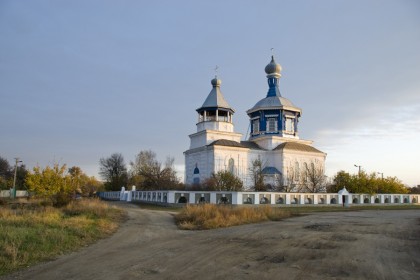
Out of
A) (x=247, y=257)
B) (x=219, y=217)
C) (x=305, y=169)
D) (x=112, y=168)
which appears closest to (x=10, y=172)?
(x=112, y=168)

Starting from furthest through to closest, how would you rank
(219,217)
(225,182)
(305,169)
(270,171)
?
(305,169)
(270,171)
(225,182)
(219,217)

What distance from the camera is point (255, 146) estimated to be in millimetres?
52031

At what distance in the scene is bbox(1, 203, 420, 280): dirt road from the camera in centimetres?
771

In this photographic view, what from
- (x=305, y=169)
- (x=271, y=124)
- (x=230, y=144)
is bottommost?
(x=305, y=169)

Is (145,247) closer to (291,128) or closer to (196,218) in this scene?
(196,218)

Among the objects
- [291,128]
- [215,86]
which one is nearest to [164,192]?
[215,86]

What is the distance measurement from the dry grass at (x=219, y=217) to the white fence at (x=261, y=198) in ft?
36.7

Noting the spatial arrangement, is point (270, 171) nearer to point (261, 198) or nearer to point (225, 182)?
point (225, 182)

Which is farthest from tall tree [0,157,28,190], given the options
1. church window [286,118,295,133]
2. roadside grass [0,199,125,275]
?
Result: roadside grass [0,199,125,275]

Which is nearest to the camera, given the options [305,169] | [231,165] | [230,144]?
[230,144]

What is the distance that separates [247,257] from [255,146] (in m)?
43.1

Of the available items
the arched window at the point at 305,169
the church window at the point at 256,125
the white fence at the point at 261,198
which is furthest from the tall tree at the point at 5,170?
the arched window at the point at 305,169

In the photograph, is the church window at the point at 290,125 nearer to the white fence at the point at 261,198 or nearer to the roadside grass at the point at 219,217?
the white fence at the point at 261,198

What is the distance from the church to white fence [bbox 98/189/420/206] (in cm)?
567
